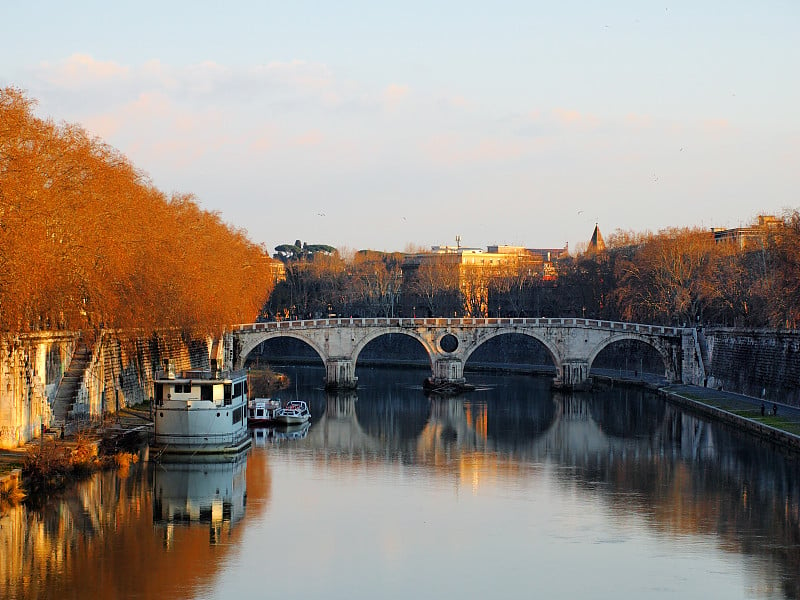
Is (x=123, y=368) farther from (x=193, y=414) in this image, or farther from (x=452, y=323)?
(x=452, y=323)

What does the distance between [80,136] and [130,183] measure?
7384 millimetres

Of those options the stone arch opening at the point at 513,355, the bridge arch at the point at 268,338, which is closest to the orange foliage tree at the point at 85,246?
the bridge arch at the point at 268,338

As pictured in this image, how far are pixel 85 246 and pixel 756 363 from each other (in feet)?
119

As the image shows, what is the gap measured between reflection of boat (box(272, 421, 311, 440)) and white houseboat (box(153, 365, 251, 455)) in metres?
8.14

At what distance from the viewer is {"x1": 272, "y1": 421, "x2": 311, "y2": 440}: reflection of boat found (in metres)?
55.6

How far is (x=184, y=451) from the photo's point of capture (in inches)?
1825

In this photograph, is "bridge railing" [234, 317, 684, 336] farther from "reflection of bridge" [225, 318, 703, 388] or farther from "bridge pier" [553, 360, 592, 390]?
"bridge pier" [553, 360, 592, 390]

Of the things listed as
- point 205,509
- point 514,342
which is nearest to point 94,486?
point 205,509

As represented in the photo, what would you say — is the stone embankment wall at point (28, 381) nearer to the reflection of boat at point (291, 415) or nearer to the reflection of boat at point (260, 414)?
the reflection of boat at point (260, 414)

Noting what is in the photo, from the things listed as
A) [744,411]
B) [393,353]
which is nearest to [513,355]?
[393,353]

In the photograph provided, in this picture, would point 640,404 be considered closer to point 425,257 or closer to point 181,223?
point 181,223

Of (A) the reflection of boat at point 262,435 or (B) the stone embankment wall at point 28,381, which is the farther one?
(A) the reflection of boat at point 262,435

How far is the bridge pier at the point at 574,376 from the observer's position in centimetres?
7950

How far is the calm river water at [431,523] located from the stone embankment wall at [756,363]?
6.39 metres
